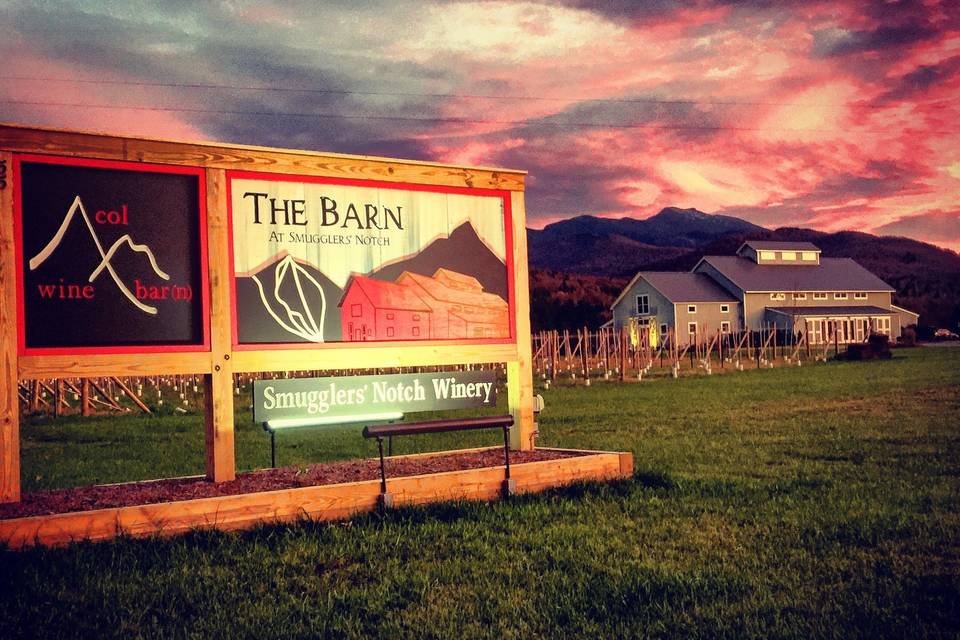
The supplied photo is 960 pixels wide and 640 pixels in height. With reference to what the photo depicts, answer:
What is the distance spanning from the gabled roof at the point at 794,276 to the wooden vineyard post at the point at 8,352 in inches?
2443

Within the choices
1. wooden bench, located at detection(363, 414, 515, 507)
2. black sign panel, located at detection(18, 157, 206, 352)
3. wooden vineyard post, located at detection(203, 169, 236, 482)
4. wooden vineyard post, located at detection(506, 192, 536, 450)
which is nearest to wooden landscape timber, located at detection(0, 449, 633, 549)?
wooden bench, located at detection(363, 414, 515, 507)

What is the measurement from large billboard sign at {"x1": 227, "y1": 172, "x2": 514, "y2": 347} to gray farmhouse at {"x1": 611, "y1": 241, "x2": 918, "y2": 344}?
54153mm

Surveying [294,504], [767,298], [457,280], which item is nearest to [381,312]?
[457,280]

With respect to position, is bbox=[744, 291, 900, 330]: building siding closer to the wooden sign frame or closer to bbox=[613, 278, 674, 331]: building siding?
bbox=[613, 278, 674, 331]: building siding

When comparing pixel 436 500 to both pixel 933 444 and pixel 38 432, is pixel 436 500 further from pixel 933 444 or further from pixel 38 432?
pixel 38 432

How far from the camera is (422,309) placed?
1016 cm

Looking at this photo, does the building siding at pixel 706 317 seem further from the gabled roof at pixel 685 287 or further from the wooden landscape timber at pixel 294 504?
the wooden landscape timber at pixel 294 504

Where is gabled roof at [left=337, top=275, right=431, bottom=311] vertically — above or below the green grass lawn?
above

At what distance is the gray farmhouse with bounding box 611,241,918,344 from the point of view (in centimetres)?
6488

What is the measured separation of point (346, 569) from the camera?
6.31m

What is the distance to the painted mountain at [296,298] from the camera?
29.9 ft

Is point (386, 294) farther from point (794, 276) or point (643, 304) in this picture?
point (794, 276)

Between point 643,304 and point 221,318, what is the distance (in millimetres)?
60809

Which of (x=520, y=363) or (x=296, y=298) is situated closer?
(x=296, y=298)
